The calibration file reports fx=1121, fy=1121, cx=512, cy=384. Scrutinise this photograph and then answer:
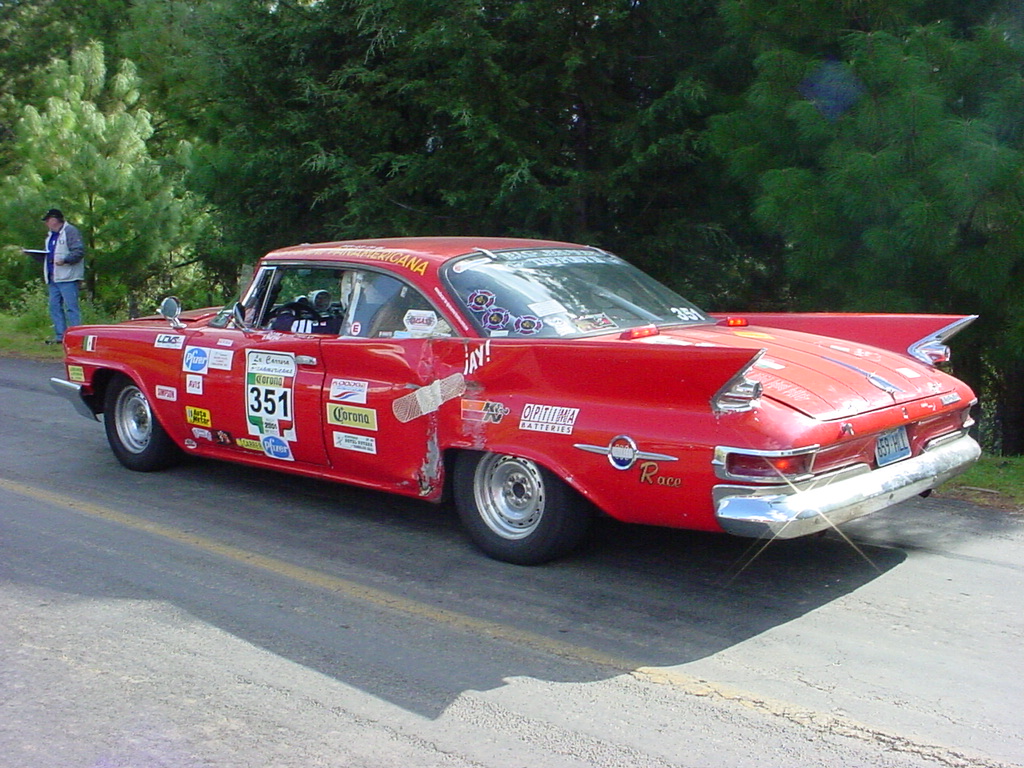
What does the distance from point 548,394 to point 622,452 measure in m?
0.50

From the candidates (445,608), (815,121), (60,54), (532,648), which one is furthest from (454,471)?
(60,54)

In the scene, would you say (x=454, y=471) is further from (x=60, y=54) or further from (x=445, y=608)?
(x=60, y=54)

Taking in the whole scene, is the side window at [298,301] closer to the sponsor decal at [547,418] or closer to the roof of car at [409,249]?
the roof of car at [409,249]

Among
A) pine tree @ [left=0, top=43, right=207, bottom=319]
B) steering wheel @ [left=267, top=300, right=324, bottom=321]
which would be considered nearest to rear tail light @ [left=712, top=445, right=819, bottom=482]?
steering wheel @ [left=267, top=300, right=324, bottom=321]

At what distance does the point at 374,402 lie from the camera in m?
5.75

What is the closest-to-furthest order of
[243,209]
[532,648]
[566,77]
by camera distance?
1. [532,648]
2. [566,77]
3. [243,209]

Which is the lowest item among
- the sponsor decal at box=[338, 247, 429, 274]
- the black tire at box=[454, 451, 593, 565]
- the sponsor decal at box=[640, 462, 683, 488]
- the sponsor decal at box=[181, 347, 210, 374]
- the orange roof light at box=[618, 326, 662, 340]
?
the black tire at box=[454, 451, 593, 565]

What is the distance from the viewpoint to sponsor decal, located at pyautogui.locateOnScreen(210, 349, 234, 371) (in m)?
6.60

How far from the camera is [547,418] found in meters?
5.07

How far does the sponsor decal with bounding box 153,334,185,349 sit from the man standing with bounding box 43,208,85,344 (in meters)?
7.69

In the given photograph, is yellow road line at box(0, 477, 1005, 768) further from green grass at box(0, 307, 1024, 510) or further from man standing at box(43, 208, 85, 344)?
man standing at box(43, 208, 85, 344)

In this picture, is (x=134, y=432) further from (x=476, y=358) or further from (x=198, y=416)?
(x=476, y=358)

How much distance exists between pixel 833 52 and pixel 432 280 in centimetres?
490

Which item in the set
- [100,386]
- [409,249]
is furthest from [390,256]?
[100,386]
